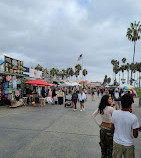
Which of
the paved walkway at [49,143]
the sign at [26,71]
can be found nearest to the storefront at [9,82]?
the sign at [26,71]

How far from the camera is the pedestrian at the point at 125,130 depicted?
2.10 metres

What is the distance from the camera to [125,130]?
2.15m

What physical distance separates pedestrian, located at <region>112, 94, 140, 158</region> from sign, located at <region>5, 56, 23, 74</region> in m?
13.0

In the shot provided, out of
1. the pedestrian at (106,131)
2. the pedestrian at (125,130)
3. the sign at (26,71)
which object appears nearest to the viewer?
the pedestrian at (125,130)

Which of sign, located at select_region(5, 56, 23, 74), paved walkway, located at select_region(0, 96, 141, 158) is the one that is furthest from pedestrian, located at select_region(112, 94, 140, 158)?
sign, located at select_region(5, 56, 23, 74)

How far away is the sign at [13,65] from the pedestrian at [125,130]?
512 inches

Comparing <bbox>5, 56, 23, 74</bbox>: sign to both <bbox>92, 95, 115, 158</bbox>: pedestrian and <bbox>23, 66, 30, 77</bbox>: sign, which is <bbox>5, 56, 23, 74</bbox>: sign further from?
<bbox>92, 95, 115, 158</bbox>: pedestrian

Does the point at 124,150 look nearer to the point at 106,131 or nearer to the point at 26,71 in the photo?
the point at 106,131

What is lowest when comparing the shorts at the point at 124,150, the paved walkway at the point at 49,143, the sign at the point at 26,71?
the paved walkway at the point at 49,143

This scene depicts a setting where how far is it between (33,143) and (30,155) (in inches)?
30.7

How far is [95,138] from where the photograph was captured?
4.91 meters

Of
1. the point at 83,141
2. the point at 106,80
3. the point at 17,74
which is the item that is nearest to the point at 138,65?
the point at 106,80

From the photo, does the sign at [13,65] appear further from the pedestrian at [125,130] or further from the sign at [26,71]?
the pedestrian at [125,130]

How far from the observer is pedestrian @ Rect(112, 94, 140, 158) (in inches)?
82.6
